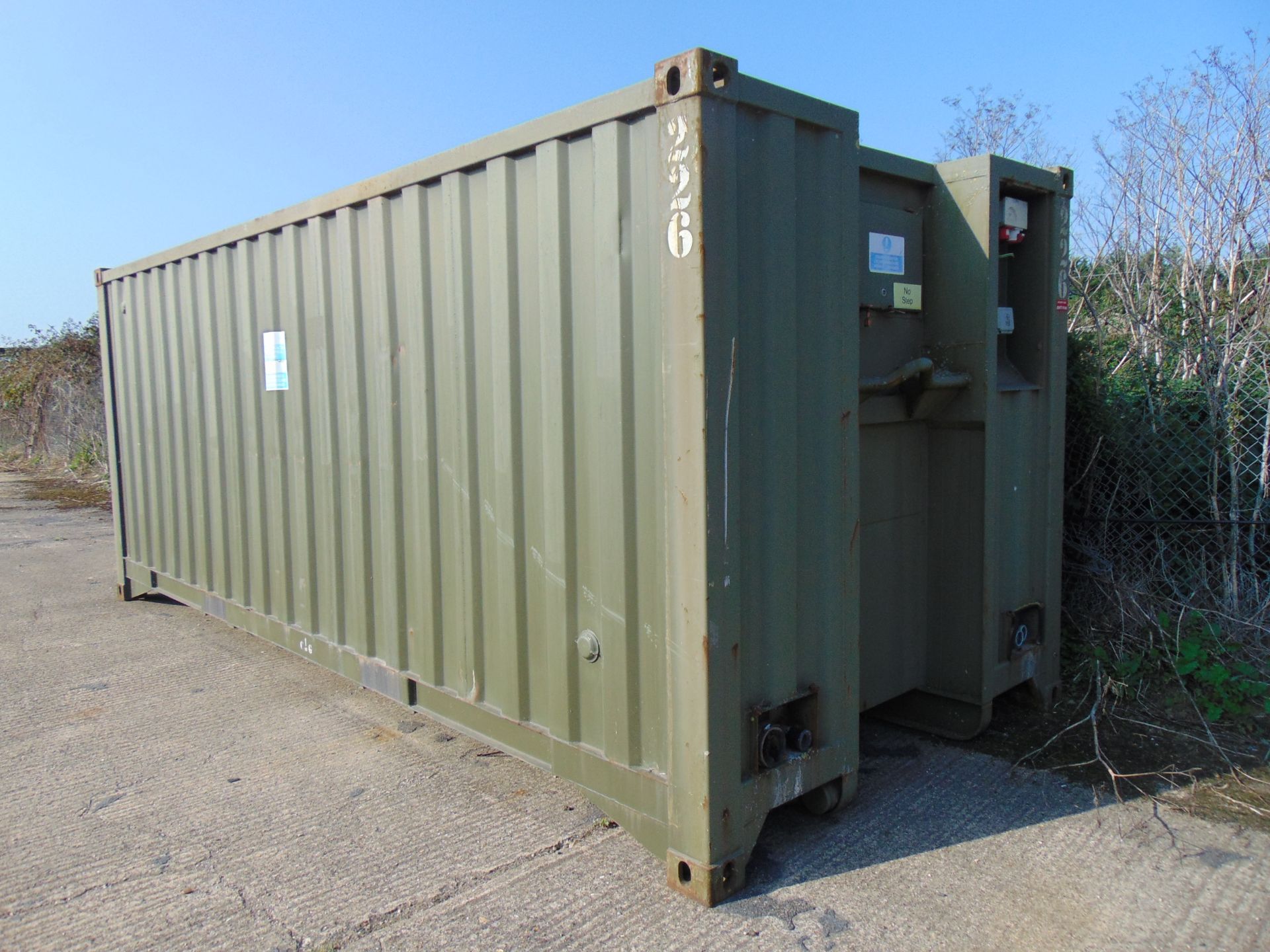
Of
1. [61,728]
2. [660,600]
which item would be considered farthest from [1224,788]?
[61,728]

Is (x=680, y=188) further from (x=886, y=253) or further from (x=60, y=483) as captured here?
(x=60, y=483)

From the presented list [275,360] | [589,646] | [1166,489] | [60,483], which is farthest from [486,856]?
[60,483]

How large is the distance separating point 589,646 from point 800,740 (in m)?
0.74

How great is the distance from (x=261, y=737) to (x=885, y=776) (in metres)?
2.65

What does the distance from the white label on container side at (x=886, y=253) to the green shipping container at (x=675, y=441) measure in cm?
2

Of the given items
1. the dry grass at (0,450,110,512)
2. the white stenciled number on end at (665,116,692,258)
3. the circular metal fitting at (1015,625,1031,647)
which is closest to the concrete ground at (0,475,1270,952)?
the circular metal fitting at (1015,625,1031,647)

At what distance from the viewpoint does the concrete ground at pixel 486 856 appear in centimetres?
259

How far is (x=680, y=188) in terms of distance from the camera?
8.46 feet

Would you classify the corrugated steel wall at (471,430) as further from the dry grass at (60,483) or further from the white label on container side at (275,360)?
the dry grass at (60,483)

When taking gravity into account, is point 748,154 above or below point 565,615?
above

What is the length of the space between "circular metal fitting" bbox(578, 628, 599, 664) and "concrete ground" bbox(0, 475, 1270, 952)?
0.63m

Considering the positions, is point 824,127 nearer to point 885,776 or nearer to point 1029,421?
point 1029,421

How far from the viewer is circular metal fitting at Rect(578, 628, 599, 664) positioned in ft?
9.92

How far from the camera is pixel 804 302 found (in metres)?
2.90
